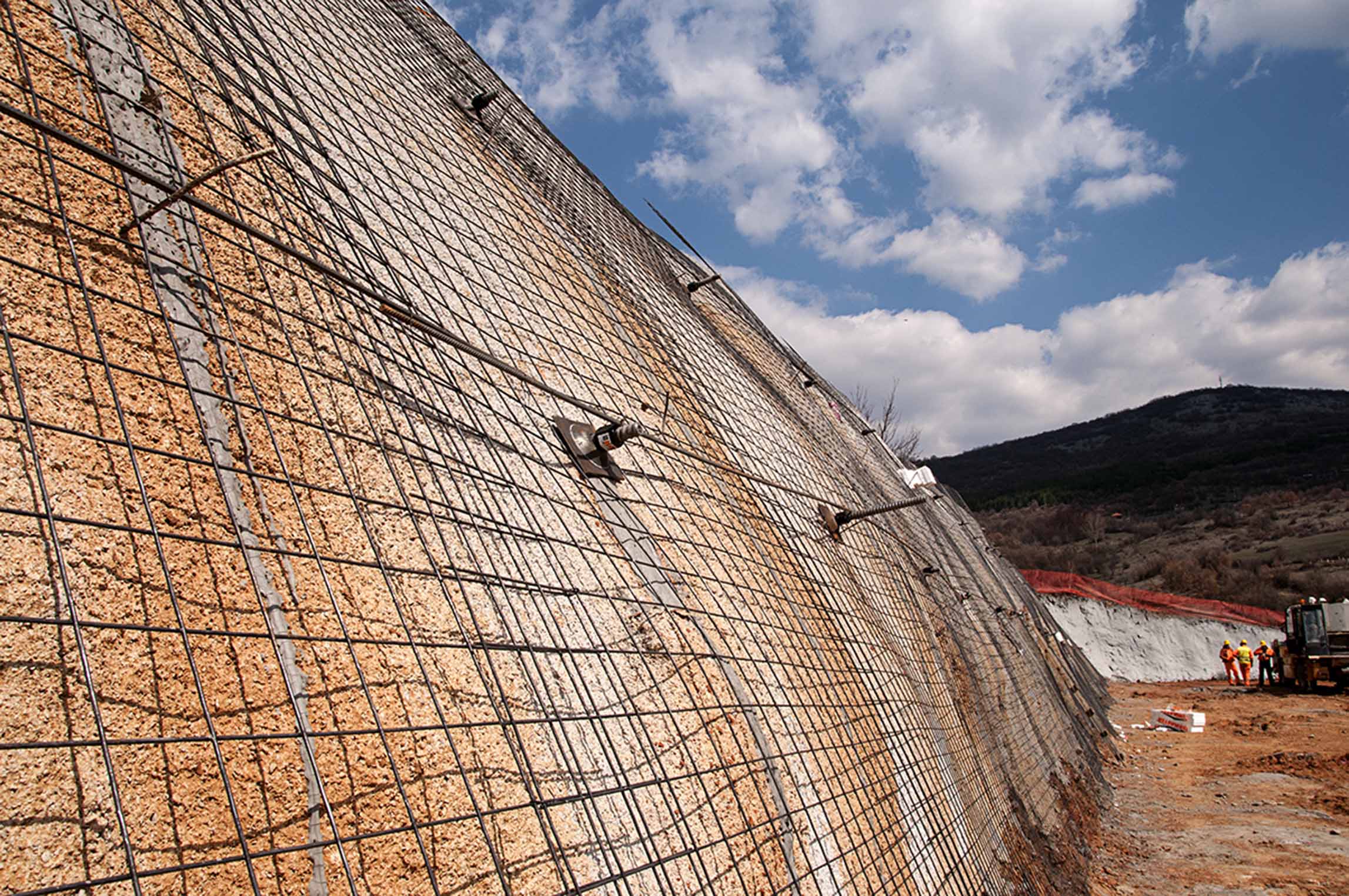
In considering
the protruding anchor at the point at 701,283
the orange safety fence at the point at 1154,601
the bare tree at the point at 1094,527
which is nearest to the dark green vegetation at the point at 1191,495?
the bare tree at the point at 1094,527

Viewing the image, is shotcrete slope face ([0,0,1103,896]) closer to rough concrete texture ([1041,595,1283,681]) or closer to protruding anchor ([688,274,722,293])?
protruding anchor ([688,274,722,293])

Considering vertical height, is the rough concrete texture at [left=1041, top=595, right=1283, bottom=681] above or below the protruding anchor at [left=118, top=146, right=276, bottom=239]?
above

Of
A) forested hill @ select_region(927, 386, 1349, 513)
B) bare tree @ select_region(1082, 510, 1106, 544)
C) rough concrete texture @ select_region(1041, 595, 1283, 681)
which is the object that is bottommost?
rough concrete texture @ select_region(1041, 595, 1283, 681)

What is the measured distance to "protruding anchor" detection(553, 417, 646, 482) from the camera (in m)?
3.75

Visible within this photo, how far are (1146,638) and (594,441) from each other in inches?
1227

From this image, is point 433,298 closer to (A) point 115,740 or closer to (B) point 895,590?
(A) point 115,740

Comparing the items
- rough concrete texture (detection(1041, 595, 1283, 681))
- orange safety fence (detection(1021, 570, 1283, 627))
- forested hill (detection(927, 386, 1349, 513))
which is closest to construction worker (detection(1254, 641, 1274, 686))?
rough concrete texture (detection(1041, 595, 1283, 681))

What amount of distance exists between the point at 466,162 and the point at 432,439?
3.08 meters

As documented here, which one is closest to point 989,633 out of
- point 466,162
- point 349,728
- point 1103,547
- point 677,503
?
point 677,503

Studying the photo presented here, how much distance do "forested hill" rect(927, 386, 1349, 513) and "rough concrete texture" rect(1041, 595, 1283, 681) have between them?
27291 millimetres

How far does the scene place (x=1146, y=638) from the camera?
2945cm

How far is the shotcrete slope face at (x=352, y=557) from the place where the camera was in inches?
69.1

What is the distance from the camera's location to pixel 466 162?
17.9ft

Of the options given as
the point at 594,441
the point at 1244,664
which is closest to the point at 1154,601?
the point at 1244,664
